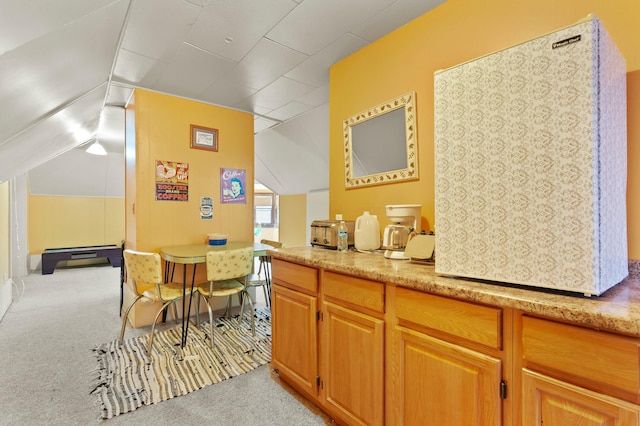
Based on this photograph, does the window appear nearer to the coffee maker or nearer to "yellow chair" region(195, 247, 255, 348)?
"yellow chair" region(195, 247, 255, 348)

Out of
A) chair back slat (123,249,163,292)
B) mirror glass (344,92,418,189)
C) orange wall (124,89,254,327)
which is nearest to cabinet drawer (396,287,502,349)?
mirror glass (344,92,418,189)

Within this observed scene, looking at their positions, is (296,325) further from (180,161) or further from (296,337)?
(180,161)

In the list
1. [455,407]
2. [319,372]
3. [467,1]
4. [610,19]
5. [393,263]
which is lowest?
[319,372]

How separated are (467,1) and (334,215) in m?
1.67

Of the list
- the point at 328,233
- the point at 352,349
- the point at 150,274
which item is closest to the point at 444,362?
the point at 352,349

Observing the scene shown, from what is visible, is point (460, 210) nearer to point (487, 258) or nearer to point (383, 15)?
point (487, 258)

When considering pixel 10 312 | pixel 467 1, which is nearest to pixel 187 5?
pixel 467 1

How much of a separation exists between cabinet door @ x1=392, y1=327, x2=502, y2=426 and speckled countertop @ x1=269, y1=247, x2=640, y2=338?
217 mm

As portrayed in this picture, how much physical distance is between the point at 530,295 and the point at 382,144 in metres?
1.47

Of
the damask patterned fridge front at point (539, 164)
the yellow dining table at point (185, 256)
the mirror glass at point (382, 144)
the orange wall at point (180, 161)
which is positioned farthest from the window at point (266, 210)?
the damask patterned fridge front at point (539, 164)

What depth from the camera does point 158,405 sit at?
5.94 feet

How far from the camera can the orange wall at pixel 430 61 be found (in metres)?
1.21

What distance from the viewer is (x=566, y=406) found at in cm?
84

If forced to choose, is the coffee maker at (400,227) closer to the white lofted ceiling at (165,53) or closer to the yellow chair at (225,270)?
the white lofted ceiling at (165,53)
